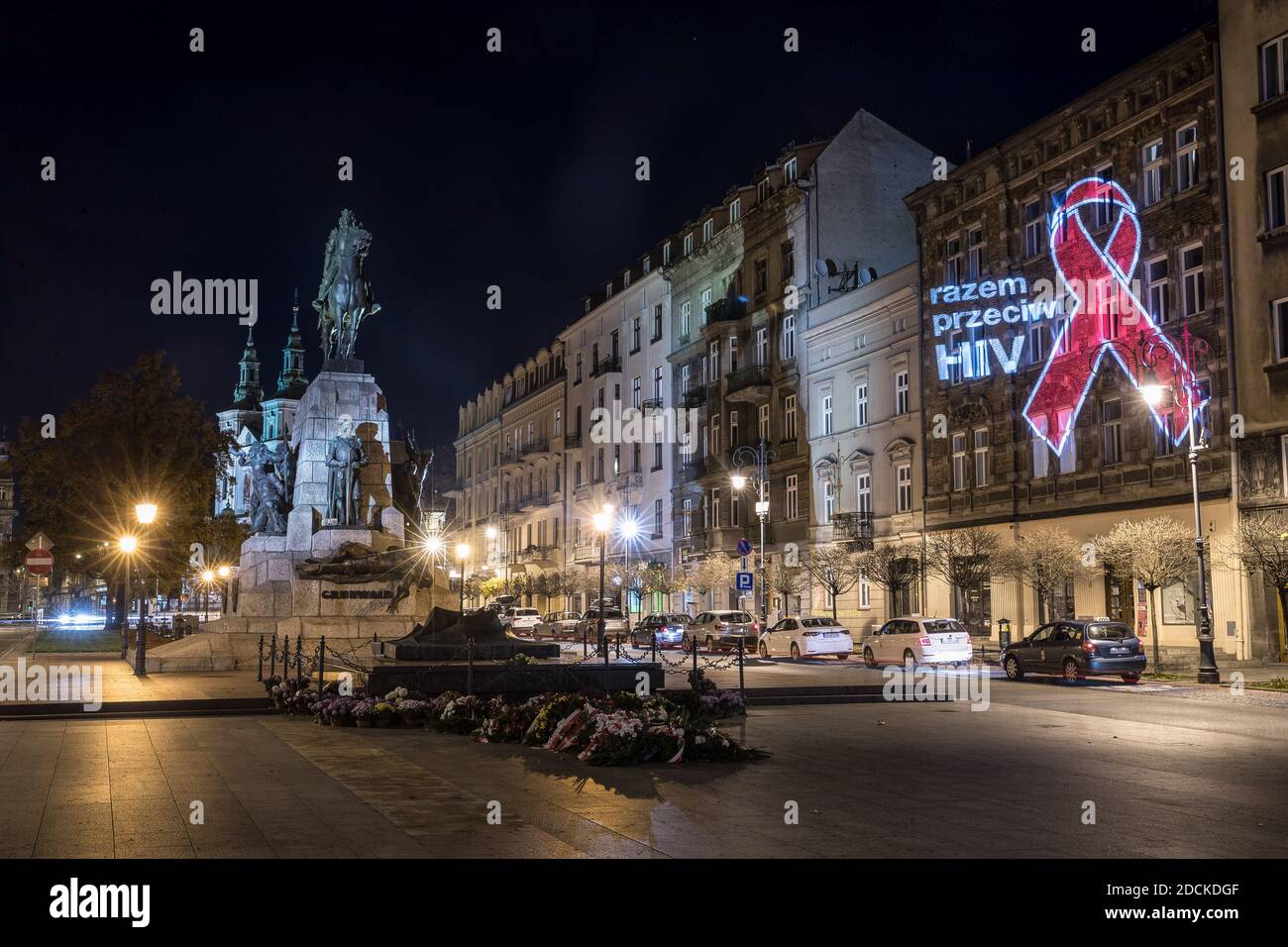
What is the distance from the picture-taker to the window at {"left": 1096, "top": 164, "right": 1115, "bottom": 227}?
38.5 meters

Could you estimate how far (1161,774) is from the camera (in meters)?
12.8

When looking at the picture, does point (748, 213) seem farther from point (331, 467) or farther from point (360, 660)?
point (360, 660)

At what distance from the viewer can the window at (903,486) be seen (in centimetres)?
4828

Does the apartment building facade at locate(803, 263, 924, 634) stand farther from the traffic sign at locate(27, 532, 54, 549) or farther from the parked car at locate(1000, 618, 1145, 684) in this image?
the traffic sign at locate(27, 532, 54, 549)

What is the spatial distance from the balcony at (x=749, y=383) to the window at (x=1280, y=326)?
87.1 ft

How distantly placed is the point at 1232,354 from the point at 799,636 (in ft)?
48.2

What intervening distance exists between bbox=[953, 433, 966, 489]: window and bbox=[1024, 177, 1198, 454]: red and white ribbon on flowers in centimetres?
372

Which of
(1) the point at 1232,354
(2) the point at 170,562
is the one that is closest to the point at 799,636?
(1) the point at 1232,354

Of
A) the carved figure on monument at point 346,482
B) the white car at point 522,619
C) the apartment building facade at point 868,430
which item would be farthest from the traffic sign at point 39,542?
the white car at point 522,619

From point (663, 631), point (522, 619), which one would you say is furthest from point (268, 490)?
point (522, 619)

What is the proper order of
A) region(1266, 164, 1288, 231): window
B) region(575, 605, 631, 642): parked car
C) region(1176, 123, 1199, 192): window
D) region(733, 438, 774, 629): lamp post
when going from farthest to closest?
1. region(575, 605, 631, 642): parked car
2. region(733, 438, 774, 629): lamp post
3. region(1176, 123, 1199, 192): window
4. region(1266, 164, 1288, 231): window

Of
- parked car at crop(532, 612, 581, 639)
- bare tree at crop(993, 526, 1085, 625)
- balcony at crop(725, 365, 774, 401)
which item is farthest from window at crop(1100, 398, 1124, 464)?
parked car at crop(532, 612, 581, 639)

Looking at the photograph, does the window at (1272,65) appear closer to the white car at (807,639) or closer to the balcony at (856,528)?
the white car at (807,639)

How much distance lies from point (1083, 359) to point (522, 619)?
32756mm
